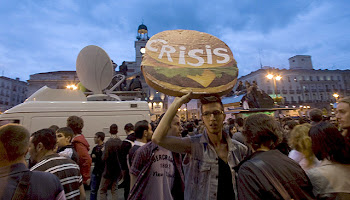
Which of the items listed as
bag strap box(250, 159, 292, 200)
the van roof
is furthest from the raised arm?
the van roof

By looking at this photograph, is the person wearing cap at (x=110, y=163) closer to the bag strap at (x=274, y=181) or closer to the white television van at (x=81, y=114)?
the white television van at (x=81, y=114)

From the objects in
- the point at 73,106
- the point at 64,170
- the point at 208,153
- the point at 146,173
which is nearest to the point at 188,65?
Result: the point at 208,153

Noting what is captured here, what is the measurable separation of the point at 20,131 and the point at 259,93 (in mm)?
15273

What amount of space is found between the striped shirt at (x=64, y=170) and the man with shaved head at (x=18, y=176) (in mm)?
524

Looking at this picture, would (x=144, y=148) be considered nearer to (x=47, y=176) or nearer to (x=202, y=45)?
(x=47, y=176)

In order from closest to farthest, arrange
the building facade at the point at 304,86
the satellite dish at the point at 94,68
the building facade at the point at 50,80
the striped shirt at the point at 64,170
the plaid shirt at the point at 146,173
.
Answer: the striped shirt at the point at 64,170
the plaid shirt at the point at 146,173
the satellite dish at the point at 94,68
the building facade at the point at 50,80
the building facade at the point at 304,86

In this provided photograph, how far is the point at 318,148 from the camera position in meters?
1.95

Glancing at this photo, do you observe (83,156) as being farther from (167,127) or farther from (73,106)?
(73,106)

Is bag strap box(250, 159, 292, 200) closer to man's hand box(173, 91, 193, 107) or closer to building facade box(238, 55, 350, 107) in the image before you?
man's hand box(173, 91, 193, 107)

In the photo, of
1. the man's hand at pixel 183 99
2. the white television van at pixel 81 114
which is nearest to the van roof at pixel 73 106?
the white television van at pixel 81 114

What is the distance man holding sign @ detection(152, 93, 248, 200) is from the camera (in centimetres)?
198

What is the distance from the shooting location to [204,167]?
2.04 m

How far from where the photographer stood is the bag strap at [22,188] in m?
1.67

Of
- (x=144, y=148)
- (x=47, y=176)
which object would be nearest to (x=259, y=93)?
(x=144, y=148)
